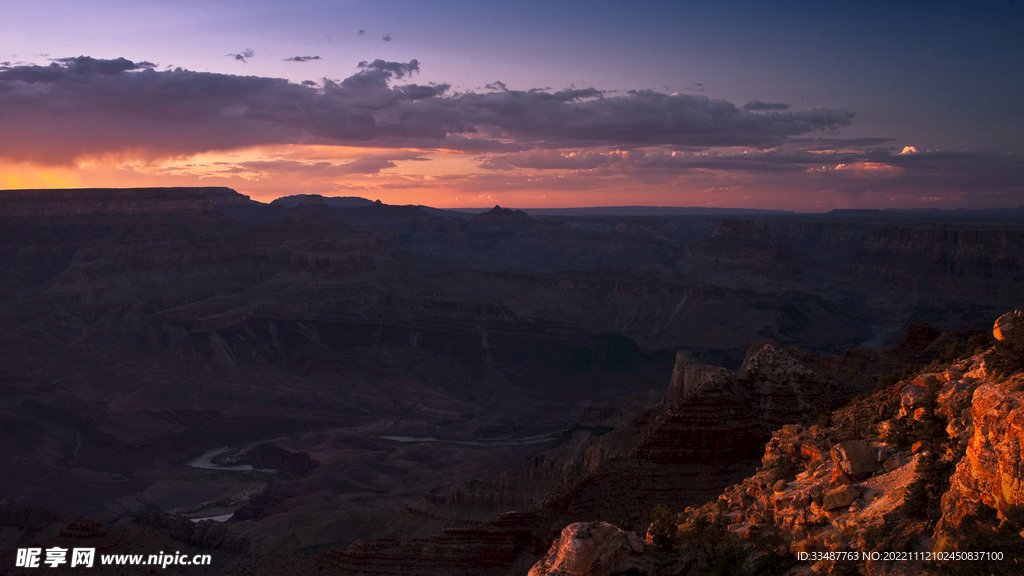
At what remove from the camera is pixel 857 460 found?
1795cm

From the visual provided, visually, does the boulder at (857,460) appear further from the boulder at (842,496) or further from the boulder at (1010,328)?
the boulder at (1010,328)

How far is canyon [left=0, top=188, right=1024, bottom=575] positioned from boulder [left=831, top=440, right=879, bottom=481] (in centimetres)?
11

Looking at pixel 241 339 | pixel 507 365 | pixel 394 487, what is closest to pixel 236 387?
pixel 241 339

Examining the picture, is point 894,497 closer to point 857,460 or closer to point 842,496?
point 842,496

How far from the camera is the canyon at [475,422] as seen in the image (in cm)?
1812

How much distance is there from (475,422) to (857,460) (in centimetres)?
10313

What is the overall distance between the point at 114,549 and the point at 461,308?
430ft

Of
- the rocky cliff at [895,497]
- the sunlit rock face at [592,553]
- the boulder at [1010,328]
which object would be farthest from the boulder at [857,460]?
the sunlit rock face at [592,553]

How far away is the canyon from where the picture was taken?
18125 mm

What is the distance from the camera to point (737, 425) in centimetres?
3594

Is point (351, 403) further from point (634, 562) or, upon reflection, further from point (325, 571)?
point (634, 562)

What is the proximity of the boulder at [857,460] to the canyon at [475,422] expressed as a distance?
0.37 feet

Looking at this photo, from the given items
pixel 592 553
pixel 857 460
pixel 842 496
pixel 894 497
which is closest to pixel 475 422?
pixel 592 553

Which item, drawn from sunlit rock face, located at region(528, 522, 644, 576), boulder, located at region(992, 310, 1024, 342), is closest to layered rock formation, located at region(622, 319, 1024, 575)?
boulder, located at region(992, 310, 1024, 342)
